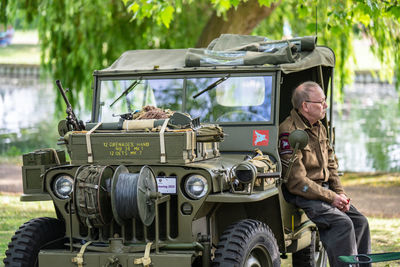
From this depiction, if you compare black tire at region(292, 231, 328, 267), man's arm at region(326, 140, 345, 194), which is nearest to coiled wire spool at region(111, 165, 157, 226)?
man's arm at region(326, 140, 345, 194)

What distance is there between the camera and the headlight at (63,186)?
670 cm

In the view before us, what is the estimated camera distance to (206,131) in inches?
264

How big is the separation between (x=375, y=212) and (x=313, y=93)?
8.75m

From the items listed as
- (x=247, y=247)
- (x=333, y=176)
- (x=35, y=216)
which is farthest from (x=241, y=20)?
(x=247, y=247)

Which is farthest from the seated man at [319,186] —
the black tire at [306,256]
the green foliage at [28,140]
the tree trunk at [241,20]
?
the green foliage at [28,140]

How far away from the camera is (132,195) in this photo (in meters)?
6.11

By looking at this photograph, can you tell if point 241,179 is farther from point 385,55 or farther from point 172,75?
point 385,55

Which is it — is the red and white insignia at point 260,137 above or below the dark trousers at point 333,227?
above

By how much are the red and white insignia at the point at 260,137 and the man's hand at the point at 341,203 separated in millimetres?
769

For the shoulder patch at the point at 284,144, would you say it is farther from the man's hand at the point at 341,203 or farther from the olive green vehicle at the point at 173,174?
the man's hand at the point at 341,203

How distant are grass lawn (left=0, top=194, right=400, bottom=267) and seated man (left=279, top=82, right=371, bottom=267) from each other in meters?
2.04

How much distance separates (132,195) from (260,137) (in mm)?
1734

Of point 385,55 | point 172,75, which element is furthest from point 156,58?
point 385,55

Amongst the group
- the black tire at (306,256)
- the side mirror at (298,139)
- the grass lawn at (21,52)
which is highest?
the grass lawn at (21,52)
